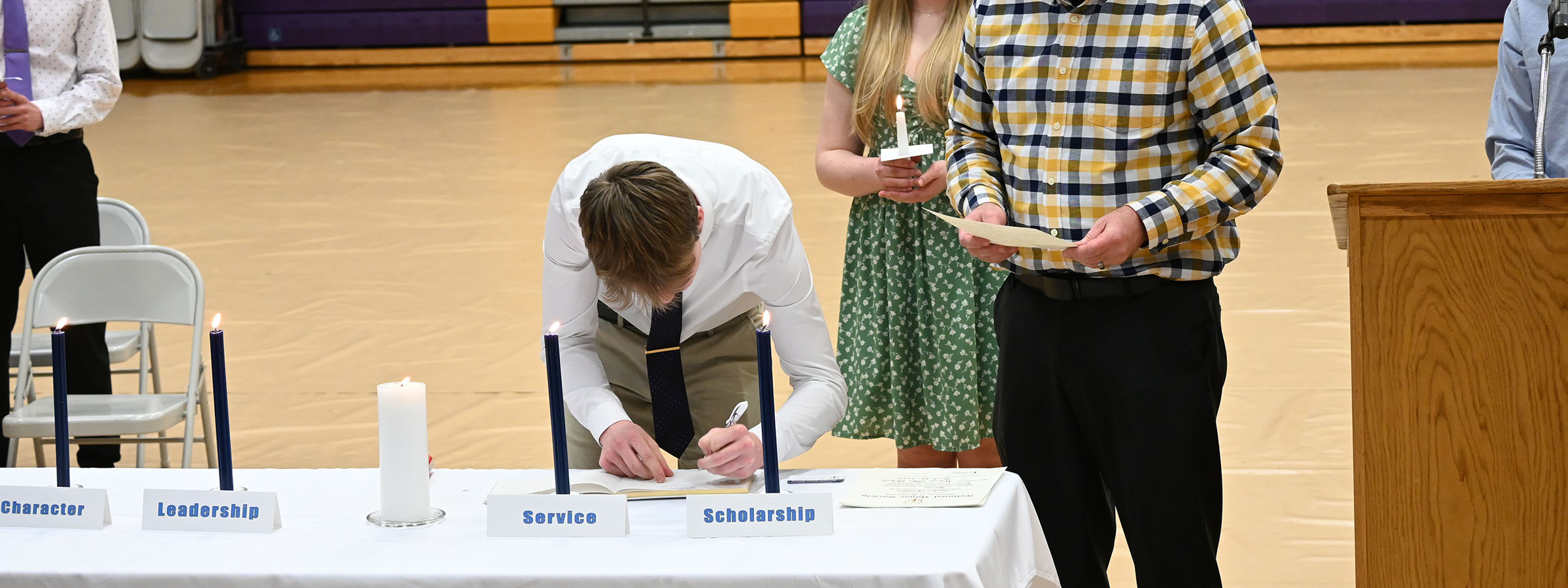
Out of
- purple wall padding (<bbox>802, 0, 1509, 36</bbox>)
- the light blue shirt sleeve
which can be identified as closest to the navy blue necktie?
the light blue shirt sleeve

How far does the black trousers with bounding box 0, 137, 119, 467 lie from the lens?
A: 3.29 m

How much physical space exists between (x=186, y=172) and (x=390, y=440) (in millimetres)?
6646

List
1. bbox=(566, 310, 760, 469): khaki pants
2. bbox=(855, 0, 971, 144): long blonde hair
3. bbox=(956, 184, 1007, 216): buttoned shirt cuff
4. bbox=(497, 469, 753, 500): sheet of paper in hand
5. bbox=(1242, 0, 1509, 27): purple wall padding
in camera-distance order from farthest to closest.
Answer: bbox=(1242, 0, 1509, 27): purple wall padding → bbox=(855, 0, 971, 144): long blonde hair → bbox=(566, 310, 760, 469): khaki pants → bbox=(956, 184, 1007, 216): buttoned shirt cuff → bbox=(497, 469, 753, 500): sheet of paper in hand

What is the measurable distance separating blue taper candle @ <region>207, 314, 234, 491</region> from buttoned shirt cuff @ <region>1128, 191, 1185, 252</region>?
3.78ft

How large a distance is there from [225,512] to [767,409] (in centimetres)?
62

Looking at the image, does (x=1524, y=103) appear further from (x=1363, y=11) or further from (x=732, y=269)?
(x=1363, y=11)

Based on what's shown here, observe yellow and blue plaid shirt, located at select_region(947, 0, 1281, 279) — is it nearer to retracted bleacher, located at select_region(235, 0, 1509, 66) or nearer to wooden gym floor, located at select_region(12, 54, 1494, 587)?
wooden gym floor, located at select_region(12, 54, 1494, 587)

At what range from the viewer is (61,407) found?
1574 mm

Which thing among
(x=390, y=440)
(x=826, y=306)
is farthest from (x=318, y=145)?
(x=390, y=440)

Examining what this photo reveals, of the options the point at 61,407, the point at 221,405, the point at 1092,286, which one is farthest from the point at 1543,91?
the point at 61,407

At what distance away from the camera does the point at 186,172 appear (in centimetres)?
758

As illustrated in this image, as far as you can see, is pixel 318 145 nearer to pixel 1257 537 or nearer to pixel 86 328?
pixel 86 328

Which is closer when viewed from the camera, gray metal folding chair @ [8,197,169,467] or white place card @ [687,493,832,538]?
white place card @ [687,493,832,538]

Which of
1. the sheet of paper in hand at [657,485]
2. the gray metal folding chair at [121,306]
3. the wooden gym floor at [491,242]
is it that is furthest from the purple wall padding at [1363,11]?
the sheet of paper in hand at [657,485]
